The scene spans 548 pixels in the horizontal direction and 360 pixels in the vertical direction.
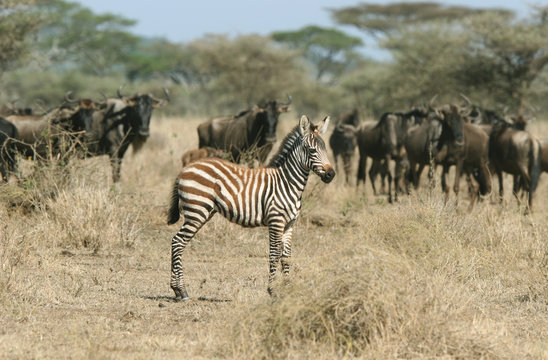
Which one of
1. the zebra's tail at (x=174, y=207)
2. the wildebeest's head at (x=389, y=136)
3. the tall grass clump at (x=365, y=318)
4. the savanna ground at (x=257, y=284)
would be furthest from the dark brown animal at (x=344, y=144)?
the tall grass clump at (x=365, y=318)

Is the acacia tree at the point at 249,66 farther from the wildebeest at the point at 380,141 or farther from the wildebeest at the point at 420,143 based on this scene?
the wildebeest at the point at 420,143

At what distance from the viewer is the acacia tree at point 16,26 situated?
2194 centimetres

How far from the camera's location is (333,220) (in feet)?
36.4

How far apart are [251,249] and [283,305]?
14.0 feet

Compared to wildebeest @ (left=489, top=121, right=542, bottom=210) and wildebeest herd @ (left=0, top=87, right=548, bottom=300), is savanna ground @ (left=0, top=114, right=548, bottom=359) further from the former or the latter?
wildebeest @ (left=489, top=121, right=542, bottom=210)

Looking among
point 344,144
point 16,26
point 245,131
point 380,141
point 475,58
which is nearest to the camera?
point 245,131

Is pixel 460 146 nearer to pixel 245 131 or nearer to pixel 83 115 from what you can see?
pixel 245 131

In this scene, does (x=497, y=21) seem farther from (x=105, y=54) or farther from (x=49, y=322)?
(x=105, y=54)

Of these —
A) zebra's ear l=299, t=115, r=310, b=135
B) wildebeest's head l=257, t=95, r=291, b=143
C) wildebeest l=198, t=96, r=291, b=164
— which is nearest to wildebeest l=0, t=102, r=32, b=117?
wildebeest l=198, t=96, r=291, b=164

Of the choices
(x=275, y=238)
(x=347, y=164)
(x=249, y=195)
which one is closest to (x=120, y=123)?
(x=347, y=164)

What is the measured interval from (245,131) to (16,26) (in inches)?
421

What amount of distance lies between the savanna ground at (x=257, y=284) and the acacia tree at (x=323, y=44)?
4218 centimetres

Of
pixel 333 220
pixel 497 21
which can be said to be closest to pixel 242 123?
pixel 333 220

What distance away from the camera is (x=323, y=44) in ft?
175
